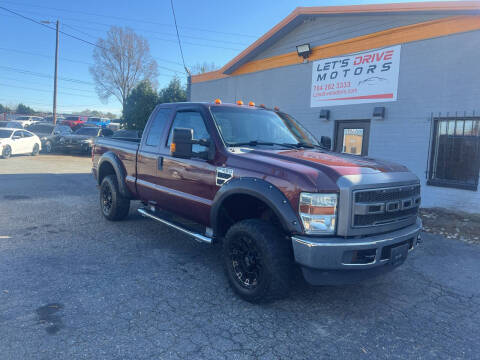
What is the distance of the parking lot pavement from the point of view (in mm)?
2775

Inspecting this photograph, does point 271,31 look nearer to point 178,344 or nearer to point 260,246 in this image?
point 260,246

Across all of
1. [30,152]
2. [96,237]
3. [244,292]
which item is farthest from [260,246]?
[30,152]

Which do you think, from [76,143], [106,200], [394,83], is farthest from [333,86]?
[76,143]

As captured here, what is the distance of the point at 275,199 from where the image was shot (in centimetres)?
319

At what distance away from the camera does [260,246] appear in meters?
3.25

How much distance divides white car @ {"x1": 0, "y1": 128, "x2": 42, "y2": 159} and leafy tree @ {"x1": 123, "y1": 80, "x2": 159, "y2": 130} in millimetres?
5946

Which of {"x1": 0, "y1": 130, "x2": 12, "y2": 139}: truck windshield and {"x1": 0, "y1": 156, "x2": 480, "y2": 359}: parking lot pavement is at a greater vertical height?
{"x1": 0, "y1": 130, "x2": 12, "y2": 139}: truck windshield

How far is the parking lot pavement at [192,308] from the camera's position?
2775 mm

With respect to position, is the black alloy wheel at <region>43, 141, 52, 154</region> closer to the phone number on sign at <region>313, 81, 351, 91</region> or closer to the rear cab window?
the phone number on sign at <region>313, 81, 351, 91</region>

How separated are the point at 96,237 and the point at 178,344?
310 centimetres

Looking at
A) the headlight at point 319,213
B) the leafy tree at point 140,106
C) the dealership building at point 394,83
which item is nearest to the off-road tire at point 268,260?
the headlight at point 319,213

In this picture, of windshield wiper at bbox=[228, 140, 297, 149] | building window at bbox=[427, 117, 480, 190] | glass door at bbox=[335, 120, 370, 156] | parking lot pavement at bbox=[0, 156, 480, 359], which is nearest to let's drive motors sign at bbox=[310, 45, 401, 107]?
glass door at bbox=[335, 120, 370, 156]

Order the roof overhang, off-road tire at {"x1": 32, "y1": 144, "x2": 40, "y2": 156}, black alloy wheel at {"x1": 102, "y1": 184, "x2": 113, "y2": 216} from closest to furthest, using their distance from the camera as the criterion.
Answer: black alloy wheel at {"x1": 102, "y1": 184, "x2": 113, "y2": 216}
the roof overhang
off-road tire at {"x1": 32, "y1": 144, "x2": 40, "y2": 156}

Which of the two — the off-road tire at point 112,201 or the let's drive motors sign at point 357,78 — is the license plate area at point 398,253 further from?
the let's drive motors sign at point 357,78
